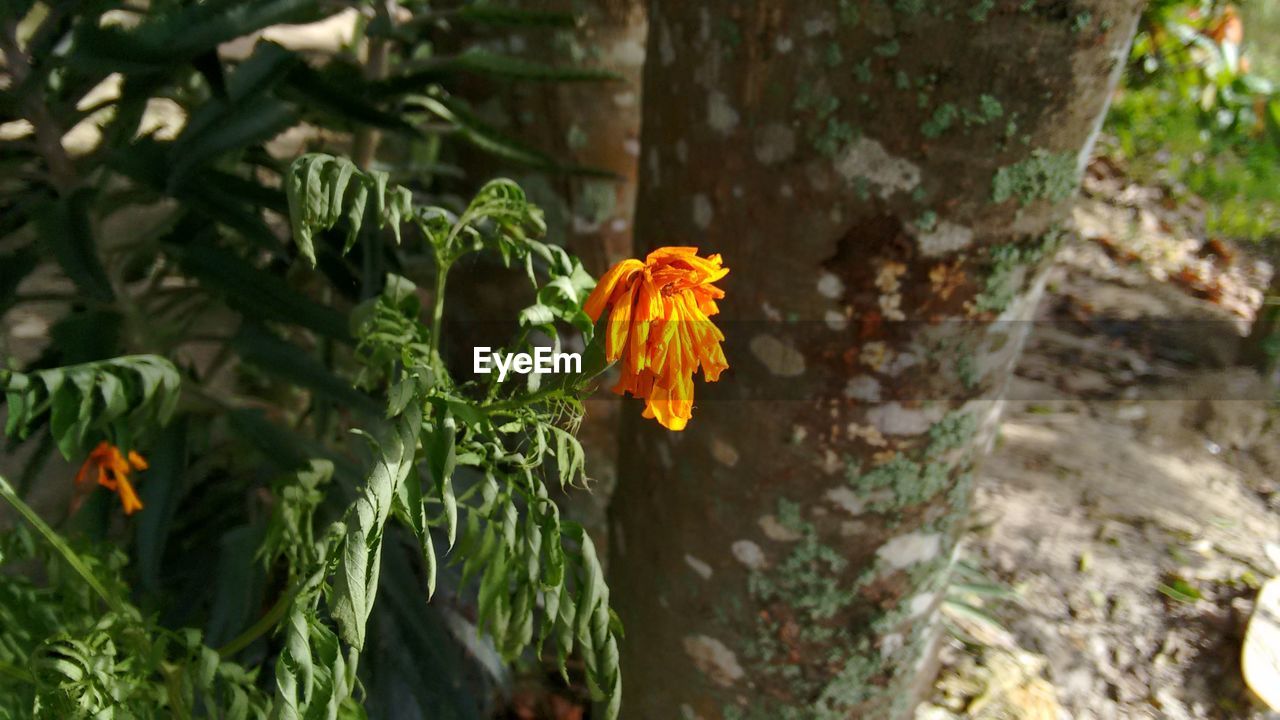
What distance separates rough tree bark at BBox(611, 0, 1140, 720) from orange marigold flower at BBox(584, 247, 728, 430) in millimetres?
436

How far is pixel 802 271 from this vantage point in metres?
1.00

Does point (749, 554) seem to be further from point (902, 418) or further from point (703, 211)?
point (703, 211)

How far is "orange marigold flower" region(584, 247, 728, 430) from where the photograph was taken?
22.5 inches

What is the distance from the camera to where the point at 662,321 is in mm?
574

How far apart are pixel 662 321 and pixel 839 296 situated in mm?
476

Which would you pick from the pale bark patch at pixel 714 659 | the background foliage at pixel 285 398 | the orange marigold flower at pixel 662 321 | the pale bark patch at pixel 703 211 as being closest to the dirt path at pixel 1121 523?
the pale bark patch at pixel 714 659

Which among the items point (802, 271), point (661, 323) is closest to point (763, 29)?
point (802, 271)

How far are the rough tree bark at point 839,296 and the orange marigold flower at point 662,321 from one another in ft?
1.43

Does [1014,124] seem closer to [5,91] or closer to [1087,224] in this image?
[5,91]

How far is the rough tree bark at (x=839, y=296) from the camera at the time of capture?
91cm

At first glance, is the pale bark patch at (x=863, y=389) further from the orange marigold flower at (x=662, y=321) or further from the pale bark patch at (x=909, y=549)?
the orange marigold flower at (x=662, y=321)

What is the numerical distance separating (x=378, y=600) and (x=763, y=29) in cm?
97

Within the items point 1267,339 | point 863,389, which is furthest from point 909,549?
point 1267,339

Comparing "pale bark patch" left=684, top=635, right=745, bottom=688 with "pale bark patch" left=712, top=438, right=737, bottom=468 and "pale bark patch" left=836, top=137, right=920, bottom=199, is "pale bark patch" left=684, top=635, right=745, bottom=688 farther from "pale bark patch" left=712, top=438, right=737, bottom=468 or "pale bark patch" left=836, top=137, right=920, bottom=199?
"pale bark patch" left=836, top=137, right=920, bottom=199
